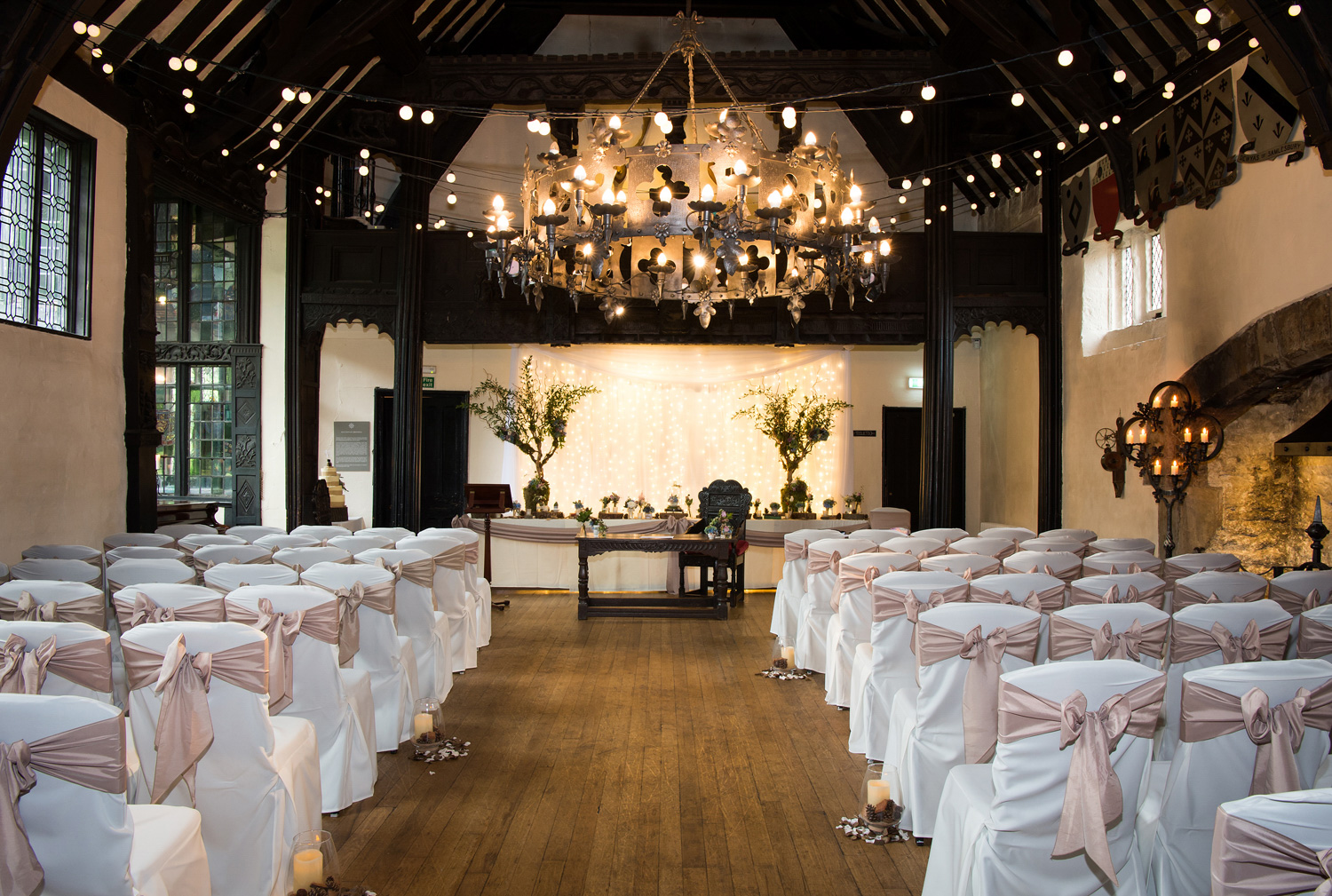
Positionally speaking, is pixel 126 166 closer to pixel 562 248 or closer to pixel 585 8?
pixel 562 248

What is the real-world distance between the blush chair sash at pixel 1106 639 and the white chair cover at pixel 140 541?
5601 mm

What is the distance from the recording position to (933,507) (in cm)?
1026

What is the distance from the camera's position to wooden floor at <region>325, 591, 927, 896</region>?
3451 millimetres

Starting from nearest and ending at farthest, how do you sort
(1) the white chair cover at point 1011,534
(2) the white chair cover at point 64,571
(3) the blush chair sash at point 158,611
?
1. (3) the blush chair sash at point 158,611
2. (2) the white chair cover at point 64,571
3. (1) the white chair cover at point 1011,534

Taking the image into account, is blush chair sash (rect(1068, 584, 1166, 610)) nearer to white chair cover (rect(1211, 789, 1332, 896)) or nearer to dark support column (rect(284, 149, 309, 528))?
white chair cover (rect(1211, 789, 1332, 896))

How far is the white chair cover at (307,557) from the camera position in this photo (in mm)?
5332

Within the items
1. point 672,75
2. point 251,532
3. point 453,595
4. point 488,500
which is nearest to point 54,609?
point 453,595

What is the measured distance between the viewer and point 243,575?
4527mm

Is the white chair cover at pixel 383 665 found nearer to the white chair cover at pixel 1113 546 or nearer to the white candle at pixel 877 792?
the white candle at pixel 877 792

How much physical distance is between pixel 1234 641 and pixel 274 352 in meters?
9.93

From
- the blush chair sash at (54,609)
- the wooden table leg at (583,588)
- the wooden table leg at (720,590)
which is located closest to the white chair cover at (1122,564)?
the wooden table leg at (720,590)

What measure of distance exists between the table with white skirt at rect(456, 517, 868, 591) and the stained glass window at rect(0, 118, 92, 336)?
448 centimetres

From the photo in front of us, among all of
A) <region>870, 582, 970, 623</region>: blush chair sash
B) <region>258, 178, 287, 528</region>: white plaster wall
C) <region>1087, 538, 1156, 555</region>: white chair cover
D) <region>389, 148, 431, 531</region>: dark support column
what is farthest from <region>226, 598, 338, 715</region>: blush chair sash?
<region>258, 178, 287, 528</region>: white plaster wall

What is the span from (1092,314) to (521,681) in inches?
281
